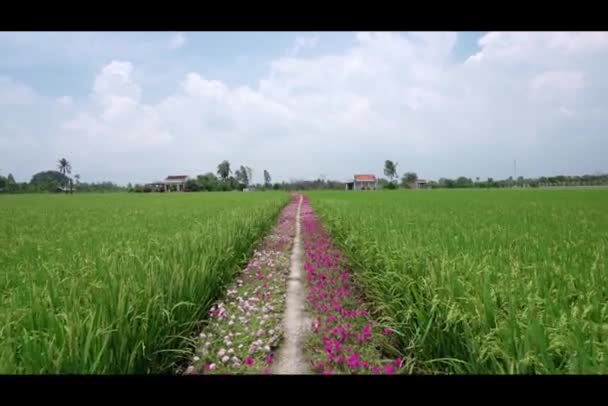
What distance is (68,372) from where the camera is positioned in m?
1.56

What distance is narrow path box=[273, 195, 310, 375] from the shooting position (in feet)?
7.86

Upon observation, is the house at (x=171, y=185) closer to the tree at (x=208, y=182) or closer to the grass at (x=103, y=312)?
the tree at (x=208, y=182)

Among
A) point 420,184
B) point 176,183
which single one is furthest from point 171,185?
point 420,184

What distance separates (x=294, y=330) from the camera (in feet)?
10.0

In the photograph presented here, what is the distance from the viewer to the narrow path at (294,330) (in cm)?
239

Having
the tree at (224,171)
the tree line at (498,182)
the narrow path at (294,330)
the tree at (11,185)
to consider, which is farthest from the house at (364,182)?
the narrow path at (294,330)

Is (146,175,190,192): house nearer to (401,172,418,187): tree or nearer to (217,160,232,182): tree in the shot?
(217,160,232,182): tree

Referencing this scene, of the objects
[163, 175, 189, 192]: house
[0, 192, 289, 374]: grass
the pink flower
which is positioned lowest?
the pink flower

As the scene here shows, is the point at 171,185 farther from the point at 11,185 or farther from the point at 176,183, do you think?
the point at 11,185

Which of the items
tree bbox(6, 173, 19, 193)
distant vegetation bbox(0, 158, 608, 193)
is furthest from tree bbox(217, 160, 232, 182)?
tree bbox(6, 173, 19, 193)
